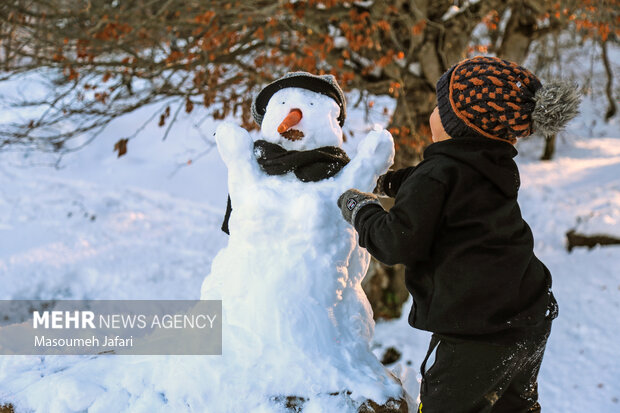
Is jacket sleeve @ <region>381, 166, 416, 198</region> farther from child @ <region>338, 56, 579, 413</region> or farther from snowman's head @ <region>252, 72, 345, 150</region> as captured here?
child @ <region>338, 56, 579, 413</region>

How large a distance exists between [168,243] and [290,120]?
5554 millimetres

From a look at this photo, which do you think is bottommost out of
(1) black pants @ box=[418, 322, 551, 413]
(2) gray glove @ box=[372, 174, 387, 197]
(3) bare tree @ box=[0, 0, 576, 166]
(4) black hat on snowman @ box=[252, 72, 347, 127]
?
(1) black pants @ box=[418, 322, 551, 413]

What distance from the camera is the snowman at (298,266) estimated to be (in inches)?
71.5

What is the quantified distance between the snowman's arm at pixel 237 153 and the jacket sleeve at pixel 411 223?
0.69 metres

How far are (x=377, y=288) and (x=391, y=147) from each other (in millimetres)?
3498

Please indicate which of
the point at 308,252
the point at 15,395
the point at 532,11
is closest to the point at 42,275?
the point at 15,395

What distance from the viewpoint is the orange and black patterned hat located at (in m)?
1.50

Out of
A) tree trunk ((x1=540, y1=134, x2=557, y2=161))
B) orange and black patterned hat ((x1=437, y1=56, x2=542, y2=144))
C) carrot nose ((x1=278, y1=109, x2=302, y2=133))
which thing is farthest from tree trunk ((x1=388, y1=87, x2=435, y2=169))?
tree trunk ((x1=540, y1=134, x2=557, y2=161))

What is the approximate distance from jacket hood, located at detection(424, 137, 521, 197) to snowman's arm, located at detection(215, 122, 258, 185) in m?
0.77

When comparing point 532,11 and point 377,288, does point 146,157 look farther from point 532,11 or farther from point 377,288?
point 532,11

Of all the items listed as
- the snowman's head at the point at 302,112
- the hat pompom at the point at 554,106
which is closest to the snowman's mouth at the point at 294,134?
the snowman's head at the point at 302,112

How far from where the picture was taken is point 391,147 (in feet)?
6.75

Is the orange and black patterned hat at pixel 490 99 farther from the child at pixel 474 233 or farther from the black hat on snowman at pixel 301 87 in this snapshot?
the black hat on snowman at pixel 301 87

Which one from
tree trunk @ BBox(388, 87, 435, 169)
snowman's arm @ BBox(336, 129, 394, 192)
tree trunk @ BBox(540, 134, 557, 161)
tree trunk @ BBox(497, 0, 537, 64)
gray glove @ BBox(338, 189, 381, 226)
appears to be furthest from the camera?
tree trunk @ BBox(540, 134, 557, 161)
